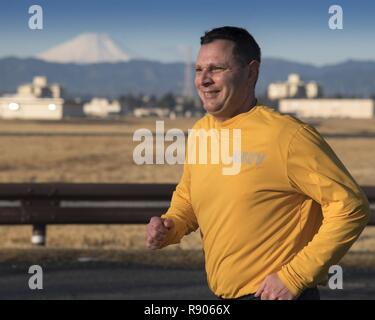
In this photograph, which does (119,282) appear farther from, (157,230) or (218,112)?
(218,112)

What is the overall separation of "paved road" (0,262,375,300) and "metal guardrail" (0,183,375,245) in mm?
931

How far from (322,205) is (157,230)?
0.69 meters

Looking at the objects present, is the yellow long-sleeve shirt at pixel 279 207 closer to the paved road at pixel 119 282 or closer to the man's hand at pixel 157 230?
the man's hand at pixel 157 230

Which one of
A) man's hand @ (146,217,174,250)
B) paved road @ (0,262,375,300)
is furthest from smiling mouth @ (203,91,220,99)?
paved road @ (0,262,375,300)

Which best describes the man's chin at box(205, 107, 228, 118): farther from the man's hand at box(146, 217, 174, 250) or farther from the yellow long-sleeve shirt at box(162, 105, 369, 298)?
the man's hand at box(146, 217, 174, 250)

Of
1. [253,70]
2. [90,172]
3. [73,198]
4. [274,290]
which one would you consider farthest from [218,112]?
[90,172]

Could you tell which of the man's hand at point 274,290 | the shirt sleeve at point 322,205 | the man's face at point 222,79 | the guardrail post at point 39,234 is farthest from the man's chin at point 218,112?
the guardrail post at point 39,234

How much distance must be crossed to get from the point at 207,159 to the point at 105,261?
20.9 ft

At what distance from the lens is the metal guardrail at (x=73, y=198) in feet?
33.9

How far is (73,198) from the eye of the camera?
10.7 m

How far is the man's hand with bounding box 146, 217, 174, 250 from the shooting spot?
12.0ft
